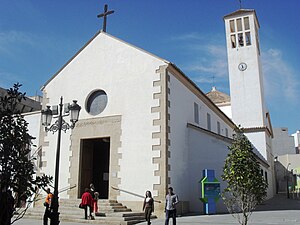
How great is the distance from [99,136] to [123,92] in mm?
2681

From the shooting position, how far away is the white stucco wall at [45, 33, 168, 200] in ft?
51.6

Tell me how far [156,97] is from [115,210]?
5782 millimetres

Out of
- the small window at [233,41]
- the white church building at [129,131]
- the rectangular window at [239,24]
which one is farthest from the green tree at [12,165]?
the rectangular window at [239,24]

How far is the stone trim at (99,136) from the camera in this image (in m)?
16.2

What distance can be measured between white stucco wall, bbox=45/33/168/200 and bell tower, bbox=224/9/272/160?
21361 mm

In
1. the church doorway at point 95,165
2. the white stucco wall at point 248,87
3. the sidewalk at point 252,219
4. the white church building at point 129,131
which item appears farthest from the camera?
the white stucco wall at point 248,87

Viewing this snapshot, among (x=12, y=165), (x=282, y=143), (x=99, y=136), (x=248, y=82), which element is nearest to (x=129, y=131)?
(x=99, y=136)

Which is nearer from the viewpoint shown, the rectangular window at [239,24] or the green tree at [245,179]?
the green tree at [245,179]

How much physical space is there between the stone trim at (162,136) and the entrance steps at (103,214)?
141cm

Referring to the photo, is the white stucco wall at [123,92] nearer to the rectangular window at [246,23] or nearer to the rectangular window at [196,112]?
the rectangular window at [196,112]

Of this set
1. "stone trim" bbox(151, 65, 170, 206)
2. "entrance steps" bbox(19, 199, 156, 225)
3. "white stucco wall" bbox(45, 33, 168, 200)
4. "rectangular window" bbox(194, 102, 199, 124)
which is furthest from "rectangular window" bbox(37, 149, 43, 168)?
"rectangular window" bbox(194, 102, 199, 124)

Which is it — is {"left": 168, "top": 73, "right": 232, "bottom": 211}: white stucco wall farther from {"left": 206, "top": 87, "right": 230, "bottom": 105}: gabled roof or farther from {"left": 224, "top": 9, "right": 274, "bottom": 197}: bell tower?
{"left": 206, "top": 87, "right": 230, "bottom": 105}: gabled roof

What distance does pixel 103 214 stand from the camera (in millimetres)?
14266

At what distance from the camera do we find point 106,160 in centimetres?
1973
